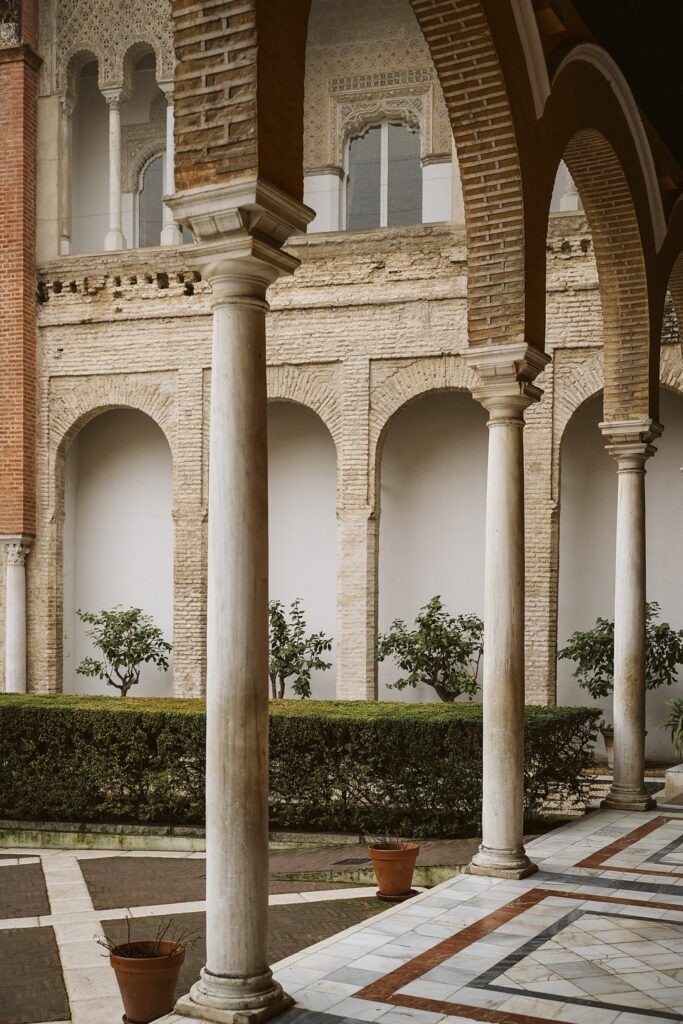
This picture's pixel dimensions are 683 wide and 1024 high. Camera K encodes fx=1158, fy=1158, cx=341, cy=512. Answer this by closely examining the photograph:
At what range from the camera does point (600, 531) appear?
51.4 ft

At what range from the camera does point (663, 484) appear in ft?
50.5

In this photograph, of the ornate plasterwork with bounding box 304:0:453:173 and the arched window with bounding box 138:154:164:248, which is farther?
the arched window with bounding box 138:154:164:248

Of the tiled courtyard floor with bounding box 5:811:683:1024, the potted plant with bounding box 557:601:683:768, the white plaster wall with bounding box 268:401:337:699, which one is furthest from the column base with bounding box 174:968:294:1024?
the white plaster wall with bounding box 268:401:337:699

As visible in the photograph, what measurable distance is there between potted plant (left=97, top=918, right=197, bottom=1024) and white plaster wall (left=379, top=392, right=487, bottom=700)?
443 inches

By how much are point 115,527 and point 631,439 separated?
10178mm

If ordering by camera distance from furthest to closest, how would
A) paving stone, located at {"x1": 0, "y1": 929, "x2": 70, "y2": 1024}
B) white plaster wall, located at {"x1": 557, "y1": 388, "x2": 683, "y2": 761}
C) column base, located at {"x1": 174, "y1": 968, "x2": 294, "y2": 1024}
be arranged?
white plaster wall, located at {"x1": 557, "y1": 388, "x2": 683, "y2": 761} < paving stone, located at {"x1": 0, "y1": 929, "x2": 70, "y2": 1024} < column base, located at {"x1": 174, "y1": 968, "x2": 294, "y2": 1024}

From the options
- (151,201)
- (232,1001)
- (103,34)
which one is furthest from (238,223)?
(151,201)

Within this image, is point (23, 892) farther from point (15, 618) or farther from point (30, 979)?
point (15, 618)

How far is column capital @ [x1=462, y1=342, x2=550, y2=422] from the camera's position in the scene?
7.09 meters

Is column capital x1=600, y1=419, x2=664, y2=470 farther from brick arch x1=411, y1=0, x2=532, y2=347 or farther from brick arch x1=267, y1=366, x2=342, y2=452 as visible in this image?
brick arch x1=267, y1=366, x2=342, y2=452

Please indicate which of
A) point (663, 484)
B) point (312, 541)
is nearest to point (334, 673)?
point (312, 541)

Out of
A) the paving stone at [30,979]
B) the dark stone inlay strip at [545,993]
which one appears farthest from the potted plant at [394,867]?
the paving stone at [30,979]

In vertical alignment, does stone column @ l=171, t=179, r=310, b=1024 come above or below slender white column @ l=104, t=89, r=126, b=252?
below

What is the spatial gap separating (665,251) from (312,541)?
7.93m
